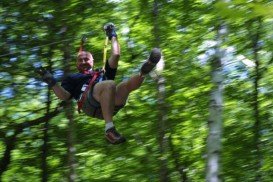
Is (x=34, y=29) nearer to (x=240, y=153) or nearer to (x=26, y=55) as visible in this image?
(x=26, y=55)

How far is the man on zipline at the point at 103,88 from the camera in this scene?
13.9 ft

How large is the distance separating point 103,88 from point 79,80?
385 millimetres

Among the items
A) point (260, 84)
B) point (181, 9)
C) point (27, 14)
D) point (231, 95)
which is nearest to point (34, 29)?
point (27, 14)

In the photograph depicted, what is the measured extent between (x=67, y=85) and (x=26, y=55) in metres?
1.45

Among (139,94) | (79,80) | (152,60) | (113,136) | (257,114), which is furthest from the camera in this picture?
(257,114)

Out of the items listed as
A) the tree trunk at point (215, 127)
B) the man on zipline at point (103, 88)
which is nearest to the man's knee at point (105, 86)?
the man on zipline at point (103, 88)

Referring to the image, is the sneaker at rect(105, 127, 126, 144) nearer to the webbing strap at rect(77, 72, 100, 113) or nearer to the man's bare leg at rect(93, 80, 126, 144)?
the man's bare leg at rect(93, 80, 126, 144)

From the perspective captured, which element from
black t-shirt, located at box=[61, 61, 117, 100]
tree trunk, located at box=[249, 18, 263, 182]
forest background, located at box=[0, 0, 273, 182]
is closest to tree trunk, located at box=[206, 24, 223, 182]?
forest background, located at box=[0, 0, 273, 182]

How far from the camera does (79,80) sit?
461 centimetres

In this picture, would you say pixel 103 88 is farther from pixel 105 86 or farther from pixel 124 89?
pixel 124 89

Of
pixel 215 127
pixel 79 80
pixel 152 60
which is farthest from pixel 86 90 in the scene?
pixel 215 127

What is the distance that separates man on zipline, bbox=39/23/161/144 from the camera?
4.22 metres

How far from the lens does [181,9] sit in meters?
6.15

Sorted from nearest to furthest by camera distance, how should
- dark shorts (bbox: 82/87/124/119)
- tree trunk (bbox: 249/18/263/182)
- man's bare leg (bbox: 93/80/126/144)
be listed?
man's bare leg (bbox: 93/80/126/144) → dark shorts (bbox: 82/87/124/119) → tree trunk (bbox: 249/18/263/182)
